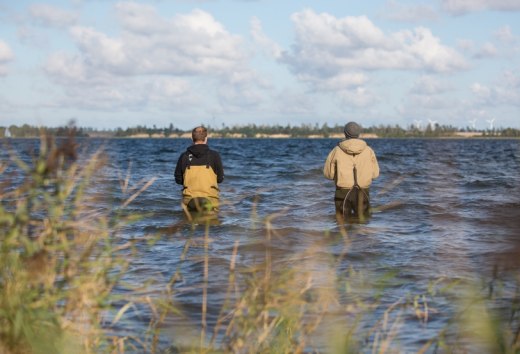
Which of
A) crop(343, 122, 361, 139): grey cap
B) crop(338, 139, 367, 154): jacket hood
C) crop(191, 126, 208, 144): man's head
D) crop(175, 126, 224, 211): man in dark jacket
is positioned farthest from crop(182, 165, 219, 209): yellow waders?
crop(343, 122, 361, 139): grey cap

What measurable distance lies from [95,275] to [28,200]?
2.50 ft

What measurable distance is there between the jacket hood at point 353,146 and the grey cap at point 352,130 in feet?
0.72

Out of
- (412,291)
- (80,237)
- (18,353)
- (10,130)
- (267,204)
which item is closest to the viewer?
(18,353)

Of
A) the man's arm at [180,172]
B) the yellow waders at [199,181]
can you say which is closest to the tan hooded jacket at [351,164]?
the yellow waders at [199,181]

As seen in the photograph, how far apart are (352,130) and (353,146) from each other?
0.41 m

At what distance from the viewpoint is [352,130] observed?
1221 centimetres

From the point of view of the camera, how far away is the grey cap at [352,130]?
12.2m

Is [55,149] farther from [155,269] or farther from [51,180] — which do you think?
[155,269]

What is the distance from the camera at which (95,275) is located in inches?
164

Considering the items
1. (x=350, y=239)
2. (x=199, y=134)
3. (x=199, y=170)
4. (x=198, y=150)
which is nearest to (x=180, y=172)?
Result: (x=199, y=170)

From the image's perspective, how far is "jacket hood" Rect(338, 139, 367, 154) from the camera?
1192 cm

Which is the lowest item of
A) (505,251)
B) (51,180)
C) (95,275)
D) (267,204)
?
(267,204)

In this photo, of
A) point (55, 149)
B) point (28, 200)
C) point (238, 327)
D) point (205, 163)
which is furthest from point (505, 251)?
point (205, 163)

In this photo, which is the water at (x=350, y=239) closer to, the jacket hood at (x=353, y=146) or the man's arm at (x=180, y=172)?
the man's arm at (x=180, y=172)
